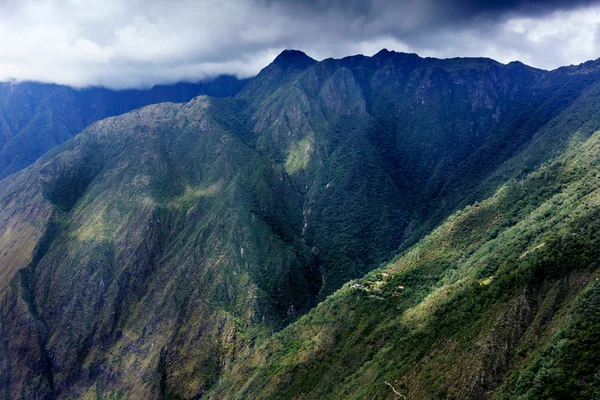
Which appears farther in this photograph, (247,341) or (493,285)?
(247,341)

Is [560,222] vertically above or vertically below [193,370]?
above

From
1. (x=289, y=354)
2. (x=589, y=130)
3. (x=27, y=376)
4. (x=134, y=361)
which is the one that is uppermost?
(x=589, y=130)

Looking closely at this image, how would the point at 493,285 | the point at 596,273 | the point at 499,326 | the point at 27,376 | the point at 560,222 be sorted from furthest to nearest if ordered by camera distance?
the point at 27,376 < the point at 560,222 < the point at 493,285 < the point at 499,326 < the point at 596,273

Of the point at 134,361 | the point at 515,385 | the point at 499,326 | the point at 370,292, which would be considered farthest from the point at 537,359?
the point at 134,361

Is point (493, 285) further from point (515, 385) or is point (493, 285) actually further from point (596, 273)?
point (515, 385)

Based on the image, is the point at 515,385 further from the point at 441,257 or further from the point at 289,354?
the point at 289,354

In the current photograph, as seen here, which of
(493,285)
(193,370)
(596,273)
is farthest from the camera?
(193,370)

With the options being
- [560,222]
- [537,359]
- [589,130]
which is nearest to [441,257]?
[560,222]
